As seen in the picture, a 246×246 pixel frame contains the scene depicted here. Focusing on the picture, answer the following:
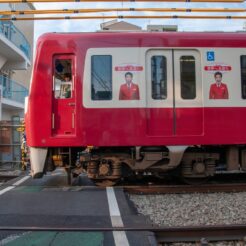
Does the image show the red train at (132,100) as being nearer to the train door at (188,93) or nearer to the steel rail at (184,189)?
the train door at (188,93)

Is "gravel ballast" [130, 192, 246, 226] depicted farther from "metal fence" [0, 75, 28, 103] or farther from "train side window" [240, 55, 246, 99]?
"metal fence" [0, 75, 28, 103]

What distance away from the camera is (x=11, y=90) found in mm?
29250

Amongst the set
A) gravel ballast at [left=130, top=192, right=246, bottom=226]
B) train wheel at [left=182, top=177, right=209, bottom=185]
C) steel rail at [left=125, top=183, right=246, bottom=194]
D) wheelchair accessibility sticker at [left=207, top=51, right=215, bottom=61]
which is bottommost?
gravel ballast at [left=130, top=192, right=246, bottom=226]

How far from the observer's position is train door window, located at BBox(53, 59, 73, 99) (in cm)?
941

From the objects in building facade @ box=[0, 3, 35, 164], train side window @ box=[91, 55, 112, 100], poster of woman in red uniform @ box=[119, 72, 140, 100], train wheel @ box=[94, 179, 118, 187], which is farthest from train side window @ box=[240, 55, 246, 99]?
building facade @ box=[0, 3, 35, 164]

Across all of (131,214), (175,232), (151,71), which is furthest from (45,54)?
(175,232)

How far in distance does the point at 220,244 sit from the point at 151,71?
466cm

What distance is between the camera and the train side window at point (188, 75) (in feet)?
31.1

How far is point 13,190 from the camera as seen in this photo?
9.23 meters

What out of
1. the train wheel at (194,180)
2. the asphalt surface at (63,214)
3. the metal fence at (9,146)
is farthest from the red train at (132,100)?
the metal fence at (9,146)

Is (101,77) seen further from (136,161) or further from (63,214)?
(63,214)

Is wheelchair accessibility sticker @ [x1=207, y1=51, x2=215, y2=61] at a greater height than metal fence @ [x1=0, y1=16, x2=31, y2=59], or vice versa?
metal fence @ [x1=0, y1=16, x2=31, y2=59]

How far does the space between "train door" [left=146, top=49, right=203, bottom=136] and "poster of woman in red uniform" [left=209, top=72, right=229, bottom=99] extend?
0.28 metres

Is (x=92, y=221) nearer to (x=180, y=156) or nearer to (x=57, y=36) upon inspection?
(x=180, y=156)
